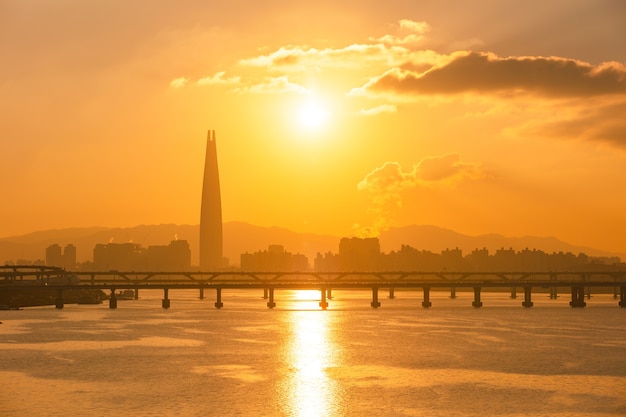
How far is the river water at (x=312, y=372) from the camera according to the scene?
5772 cm

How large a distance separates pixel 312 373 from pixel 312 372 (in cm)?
88

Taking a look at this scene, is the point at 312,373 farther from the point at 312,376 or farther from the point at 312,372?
the point at 312,376

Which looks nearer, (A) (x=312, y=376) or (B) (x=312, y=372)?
(A) (x=312, y=376)

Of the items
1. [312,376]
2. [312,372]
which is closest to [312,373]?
[312,372]

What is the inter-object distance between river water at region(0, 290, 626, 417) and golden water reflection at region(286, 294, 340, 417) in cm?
11

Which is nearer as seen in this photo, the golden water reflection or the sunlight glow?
the sunlight glow

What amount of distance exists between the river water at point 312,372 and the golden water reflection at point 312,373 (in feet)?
0.36

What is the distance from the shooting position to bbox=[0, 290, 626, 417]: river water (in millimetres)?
57719

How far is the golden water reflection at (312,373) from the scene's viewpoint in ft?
189

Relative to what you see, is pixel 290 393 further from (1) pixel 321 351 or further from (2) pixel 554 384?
(1) pixel 321 351

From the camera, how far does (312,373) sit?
78.2 meters

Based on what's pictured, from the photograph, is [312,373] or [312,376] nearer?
[312,376]

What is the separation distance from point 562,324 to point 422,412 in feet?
370

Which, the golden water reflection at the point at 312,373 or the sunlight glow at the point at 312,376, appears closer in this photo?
the sunlight glow at the point at 312,376
